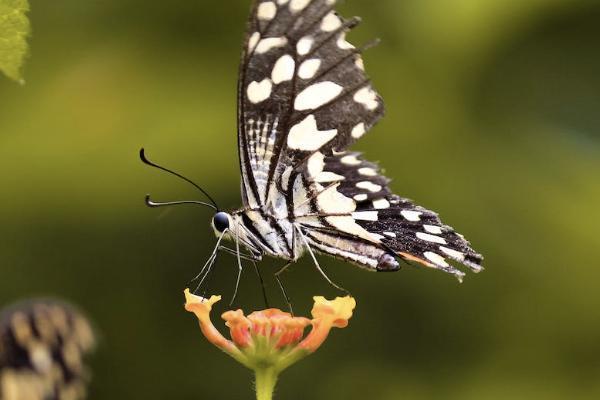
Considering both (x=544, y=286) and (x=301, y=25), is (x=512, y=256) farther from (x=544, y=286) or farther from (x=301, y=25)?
(x=301, y=25)

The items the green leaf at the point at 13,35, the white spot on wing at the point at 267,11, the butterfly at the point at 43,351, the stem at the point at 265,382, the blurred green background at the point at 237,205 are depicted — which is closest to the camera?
the green leaf at the point at 13,35

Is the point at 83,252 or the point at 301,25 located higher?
the point at 301,25

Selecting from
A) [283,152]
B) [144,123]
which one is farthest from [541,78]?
[283,152]

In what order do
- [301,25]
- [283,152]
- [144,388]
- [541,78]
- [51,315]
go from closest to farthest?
1. [51,315]
2. [301,25]
3. [283,152]
4. [144,388]
5. [541,78]

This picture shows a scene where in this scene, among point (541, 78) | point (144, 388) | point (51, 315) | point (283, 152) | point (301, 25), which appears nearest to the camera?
point (51, 315)

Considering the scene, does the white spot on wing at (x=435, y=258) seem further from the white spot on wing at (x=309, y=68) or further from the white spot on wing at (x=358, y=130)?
the white spot on wing at (x=309, y=68)

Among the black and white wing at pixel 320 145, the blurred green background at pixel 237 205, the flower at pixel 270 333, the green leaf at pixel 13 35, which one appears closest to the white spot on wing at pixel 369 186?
the black and white wing at pixel 320 145
